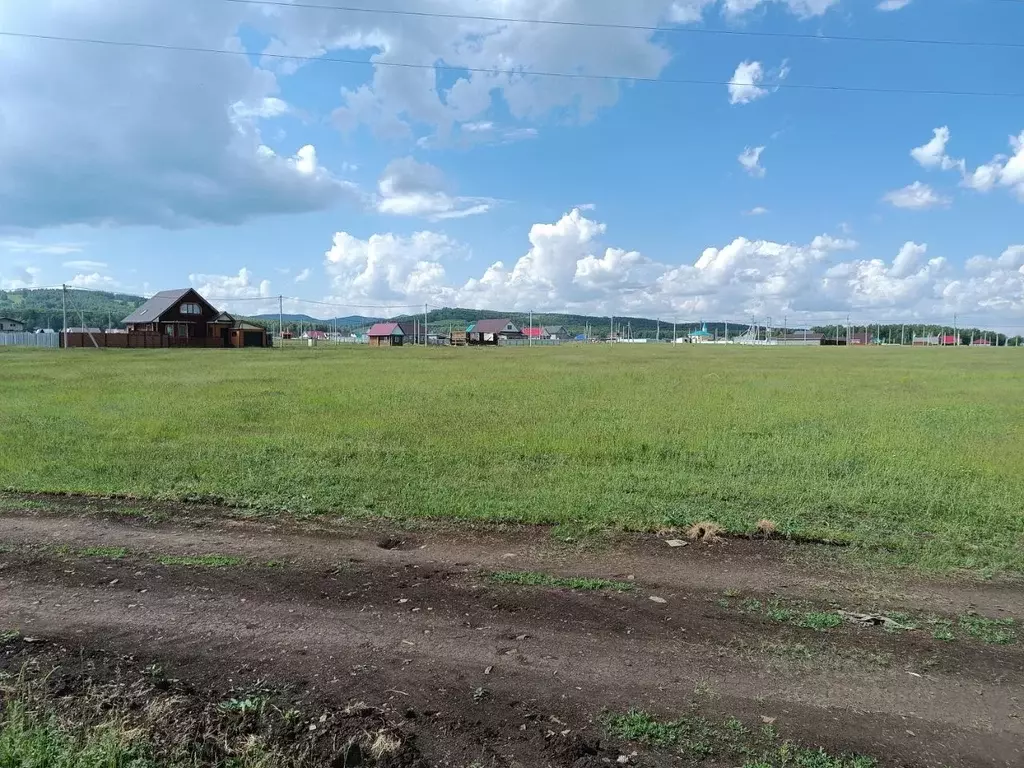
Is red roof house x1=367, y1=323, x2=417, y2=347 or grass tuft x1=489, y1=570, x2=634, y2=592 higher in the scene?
red roof house x1=367, y1=323, x2=417, y2=347

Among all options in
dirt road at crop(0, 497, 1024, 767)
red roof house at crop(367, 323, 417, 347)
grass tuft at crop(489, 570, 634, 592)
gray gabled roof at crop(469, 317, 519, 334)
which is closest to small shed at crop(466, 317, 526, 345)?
gray gabled roof at crop(469, 317, 519, 334)

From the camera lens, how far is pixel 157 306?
94188 millimetres

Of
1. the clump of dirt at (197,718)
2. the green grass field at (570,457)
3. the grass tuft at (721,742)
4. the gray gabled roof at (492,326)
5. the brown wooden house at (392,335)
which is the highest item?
the gray gabled roof at (492,326)

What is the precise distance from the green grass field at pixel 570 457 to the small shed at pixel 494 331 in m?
130

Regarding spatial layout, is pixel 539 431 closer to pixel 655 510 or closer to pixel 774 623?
pixel 655 510

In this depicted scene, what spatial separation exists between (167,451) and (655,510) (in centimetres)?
994

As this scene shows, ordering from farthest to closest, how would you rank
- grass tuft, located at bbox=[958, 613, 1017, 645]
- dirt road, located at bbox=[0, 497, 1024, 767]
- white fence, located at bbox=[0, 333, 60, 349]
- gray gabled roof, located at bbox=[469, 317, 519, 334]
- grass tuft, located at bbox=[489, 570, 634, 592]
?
gray gabled roof, located at bbox=[469, 317, 519, 334] → white fence, located at bbox=[0, 333, 60, 349] → grass tuft, located at bbox=[489, 570, 634, 592] → grass tuft, located at bbox=[958, 613, 1017, 645] → dirt road, located at bbox=[0, 497, 1024, 767]

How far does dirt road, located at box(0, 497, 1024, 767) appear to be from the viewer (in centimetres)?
405

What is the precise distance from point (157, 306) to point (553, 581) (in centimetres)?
10280

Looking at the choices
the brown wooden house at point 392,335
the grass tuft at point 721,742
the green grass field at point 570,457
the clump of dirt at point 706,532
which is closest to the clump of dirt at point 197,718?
the grass tuft at point 721,742

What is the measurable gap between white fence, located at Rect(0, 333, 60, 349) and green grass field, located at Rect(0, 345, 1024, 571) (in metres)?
75.8

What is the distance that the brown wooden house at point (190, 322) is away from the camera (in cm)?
9125

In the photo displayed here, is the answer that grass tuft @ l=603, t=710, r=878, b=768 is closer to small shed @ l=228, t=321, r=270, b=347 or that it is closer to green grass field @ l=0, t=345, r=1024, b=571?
green grass field @ l=0, t=345, r=1024, b=571

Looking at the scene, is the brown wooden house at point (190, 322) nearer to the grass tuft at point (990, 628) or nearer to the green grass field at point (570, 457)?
the green grass field at point (570, 457)
